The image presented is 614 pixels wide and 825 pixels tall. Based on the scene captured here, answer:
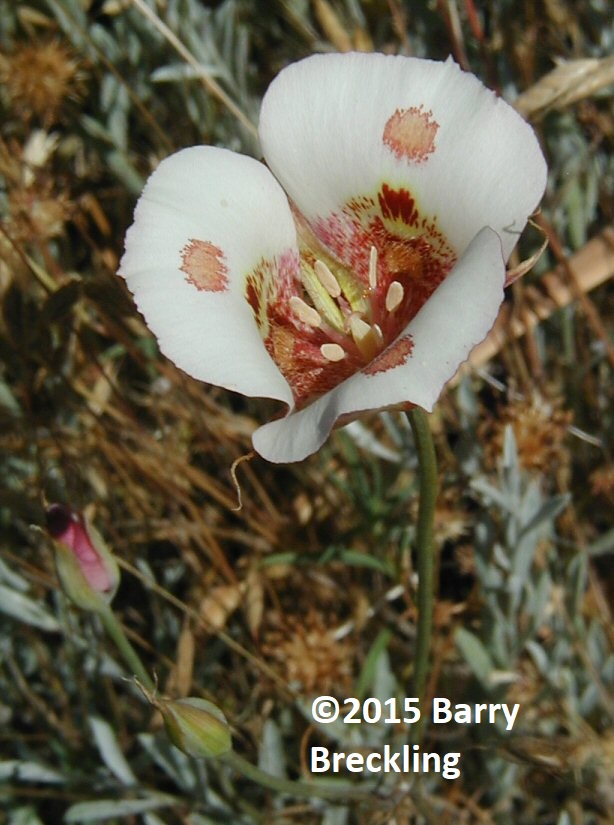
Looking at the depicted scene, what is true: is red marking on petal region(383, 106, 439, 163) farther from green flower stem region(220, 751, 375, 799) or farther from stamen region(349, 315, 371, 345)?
green flower stem region(220, 751, 375, 799)

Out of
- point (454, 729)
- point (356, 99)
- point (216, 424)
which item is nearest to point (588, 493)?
point (454, 729)

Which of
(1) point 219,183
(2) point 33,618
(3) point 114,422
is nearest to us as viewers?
(1) point 219,183

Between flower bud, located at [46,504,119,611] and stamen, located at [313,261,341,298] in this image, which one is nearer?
flower bud, located at [46,504,119,611]

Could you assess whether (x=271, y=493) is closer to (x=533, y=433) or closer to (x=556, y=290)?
(x=533, y=433)

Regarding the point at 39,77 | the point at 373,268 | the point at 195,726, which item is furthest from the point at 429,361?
the point at 39,77

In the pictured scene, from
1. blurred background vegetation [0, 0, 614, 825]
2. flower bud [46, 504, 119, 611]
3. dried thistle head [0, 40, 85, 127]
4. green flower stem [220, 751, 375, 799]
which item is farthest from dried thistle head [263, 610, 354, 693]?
dried thistle head [0, 40, 85, 127]

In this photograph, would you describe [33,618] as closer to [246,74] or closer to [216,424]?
[216,424]

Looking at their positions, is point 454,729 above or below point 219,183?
below
